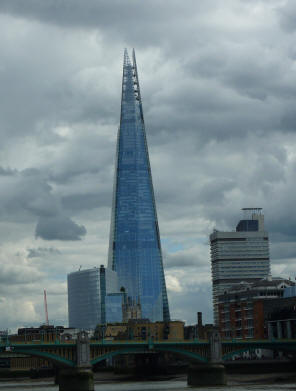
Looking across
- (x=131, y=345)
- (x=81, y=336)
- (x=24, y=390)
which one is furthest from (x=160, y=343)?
(x=24, y=390)

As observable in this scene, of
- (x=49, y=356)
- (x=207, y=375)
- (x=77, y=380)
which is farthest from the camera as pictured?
(x=207, y=375)

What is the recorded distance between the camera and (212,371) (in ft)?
534

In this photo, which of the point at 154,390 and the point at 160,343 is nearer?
the point at 154,390

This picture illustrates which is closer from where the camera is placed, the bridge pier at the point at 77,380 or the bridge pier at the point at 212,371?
the bridge pier at the point at 77,380

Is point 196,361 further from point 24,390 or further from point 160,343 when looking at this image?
point 24,390

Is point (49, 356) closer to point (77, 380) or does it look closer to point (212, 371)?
point (77, 380)

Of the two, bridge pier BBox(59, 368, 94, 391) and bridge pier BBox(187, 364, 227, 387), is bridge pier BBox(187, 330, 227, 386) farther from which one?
bridge pier BBox(59, 368, 94, 391)

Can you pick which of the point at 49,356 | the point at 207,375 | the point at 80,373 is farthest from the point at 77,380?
the point at 207,375

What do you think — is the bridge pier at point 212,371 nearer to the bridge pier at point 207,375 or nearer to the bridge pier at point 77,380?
the bridge pier at point 207,375

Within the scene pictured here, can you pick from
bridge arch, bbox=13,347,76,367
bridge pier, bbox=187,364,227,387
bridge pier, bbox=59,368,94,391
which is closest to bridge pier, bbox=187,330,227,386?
bridge pier, bbox=187,364,227,387

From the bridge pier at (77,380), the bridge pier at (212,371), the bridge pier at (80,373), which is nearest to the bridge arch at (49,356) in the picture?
the bridge pier at (80,373)

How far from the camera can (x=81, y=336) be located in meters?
153

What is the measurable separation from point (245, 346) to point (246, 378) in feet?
33.4

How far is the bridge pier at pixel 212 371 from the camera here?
526 ft
